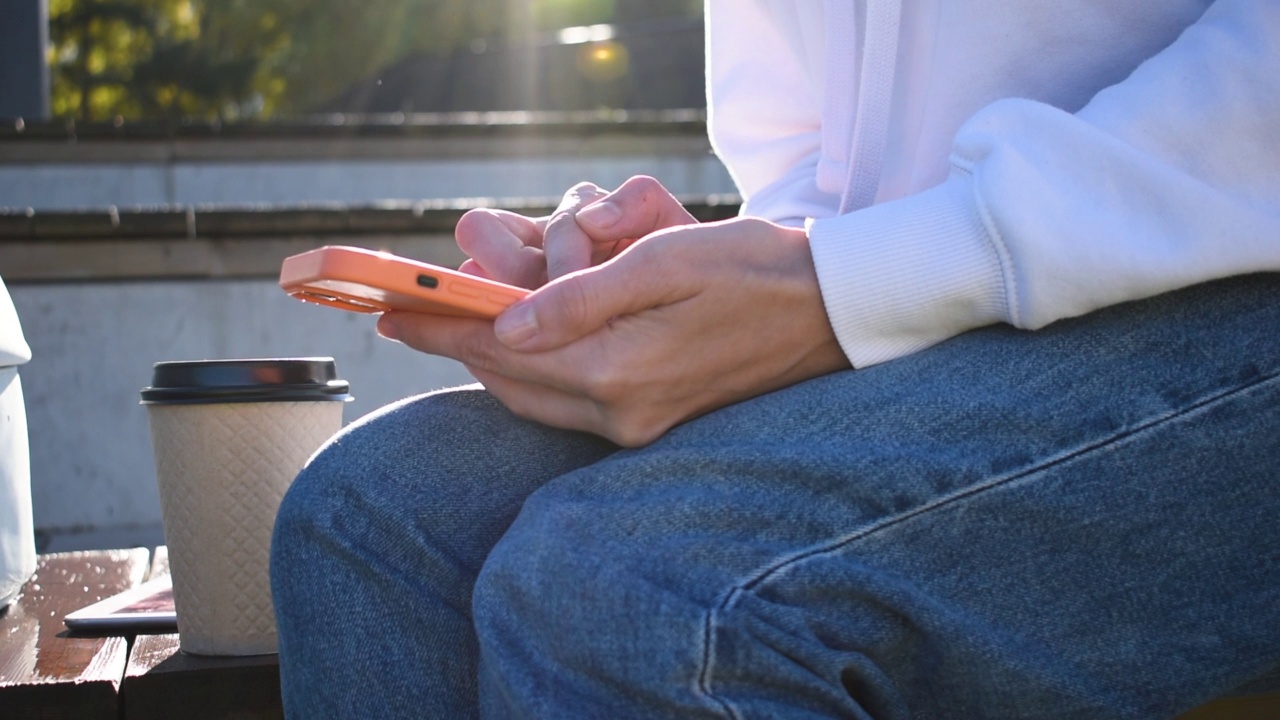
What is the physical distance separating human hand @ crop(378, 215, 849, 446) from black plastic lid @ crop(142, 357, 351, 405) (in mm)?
516

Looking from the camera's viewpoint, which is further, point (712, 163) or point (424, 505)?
point (712, 163)

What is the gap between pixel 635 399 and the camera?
0.91 meters

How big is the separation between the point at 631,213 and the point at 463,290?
1.03 feet

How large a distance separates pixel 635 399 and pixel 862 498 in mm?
187

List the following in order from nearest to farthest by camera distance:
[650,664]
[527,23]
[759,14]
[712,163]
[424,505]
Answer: [650,664] < [424,505] < [759,14] < [712,163] < [527,23]

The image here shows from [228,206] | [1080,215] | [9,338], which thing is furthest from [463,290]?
[228,206]

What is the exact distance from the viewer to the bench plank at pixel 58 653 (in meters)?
1.26

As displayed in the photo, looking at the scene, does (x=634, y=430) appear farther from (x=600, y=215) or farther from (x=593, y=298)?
(x=600, y=215)

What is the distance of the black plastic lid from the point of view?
138 cm

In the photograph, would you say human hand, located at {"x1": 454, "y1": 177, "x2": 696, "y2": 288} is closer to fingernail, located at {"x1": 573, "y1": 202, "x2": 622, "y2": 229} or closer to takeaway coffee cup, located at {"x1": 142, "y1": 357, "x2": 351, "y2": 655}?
fingernail, located at {"x1": 573, "y1": 202, "x2": 622, "y2": 229}

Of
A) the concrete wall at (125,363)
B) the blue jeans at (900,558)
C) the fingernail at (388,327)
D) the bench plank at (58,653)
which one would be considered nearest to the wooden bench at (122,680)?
the bench plank at (58,653)

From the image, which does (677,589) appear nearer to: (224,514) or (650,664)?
(650,664)

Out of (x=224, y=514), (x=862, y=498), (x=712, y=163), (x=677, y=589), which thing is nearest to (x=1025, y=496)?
(x=862, y=498)

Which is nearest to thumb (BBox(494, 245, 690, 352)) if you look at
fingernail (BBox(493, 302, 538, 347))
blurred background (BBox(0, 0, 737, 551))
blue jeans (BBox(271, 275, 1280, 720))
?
fingernail (BBox(493, 302, 538, 347))
